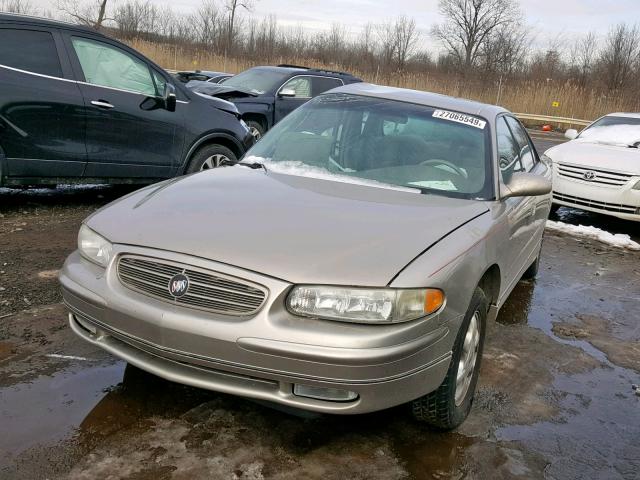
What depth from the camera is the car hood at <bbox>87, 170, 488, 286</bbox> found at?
7.98 feet

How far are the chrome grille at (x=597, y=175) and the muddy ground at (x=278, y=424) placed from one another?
3962mm

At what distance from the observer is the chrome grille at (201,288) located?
7.79ft

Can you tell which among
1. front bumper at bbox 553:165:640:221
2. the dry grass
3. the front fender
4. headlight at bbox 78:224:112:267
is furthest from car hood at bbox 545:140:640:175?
the dry grass

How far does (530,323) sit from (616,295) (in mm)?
1392

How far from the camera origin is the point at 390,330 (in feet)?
7.67

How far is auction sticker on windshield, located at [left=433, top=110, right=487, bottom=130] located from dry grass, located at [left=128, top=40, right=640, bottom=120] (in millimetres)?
24696

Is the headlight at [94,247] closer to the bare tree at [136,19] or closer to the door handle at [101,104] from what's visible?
the door handle at [101,104]

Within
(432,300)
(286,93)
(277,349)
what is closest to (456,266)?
(432,300)

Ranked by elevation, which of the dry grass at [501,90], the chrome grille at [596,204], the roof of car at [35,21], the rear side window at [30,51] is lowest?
the chrome grille at [596,204]

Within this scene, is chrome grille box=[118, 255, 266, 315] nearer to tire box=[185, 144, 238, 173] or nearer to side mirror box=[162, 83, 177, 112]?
side mirror box=[162, 83, 177, 112]

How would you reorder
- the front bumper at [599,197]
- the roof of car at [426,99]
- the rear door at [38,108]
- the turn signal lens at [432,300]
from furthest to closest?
the front bumper at [599,197] → the rear door at [38,108] → the roof of car at [426,99] → the turn signal lens at [432,300]

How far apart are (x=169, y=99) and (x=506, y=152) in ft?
12.3

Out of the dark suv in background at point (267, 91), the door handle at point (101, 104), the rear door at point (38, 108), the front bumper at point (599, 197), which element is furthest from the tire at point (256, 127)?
the front bumper at point (599, 197)

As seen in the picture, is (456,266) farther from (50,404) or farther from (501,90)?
(501,90)
